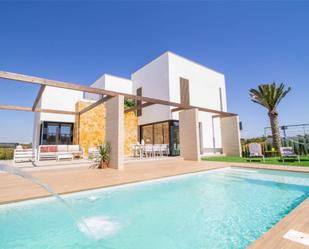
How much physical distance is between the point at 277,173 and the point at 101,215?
6824 millimetres

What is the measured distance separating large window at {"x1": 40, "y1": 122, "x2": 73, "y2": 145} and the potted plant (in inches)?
312

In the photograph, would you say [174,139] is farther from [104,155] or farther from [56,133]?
[56,133]

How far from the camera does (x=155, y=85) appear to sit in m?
14.6

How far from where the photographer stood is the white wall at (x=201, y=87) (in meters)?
13.8

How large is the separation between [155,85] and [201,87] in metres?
4.80

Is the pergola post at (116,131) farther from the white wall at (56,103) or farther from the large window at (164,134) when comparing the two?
the white wall at (56,103)

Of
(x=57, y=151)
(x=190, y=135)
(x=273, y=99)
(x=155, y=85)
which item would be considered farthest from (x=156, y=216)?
(x=273, y=99)

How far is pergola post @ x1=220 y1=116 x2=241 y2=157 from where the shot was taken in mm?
13859

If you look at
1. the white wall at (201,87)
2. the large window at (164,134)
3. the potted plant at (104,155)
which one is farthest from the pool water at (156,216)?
the white wall at (201,87)

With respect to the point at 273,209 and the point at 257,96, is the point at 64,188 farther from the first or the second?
the point at 257,96

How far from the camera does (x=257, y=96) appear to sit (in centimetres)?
1339

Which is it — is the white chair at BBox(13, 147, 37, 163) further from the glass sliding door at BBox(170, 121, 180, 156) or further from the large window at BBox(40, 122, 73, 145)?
the glass sliding door at BBox(170, 121, 180, 156)

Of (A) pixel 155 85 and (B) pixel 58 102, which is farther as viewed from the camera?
(A) pixel 155 85

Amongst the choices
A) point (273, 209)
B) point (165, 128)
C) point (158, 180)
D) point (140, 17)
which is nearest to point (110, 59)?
point (140, 17)
